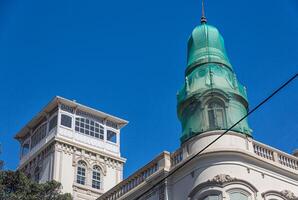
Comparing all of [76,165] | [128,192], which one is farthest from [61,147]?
[128,192]

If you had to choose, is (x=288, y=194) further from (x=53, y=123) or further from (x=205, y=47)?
(x=53, y=123)

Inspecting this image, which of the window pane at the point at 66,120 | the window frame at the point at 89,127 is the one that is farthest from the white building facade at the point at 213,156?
the window frame at the point at 89,127

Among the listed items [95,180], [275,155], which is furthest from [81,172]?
[275,155]

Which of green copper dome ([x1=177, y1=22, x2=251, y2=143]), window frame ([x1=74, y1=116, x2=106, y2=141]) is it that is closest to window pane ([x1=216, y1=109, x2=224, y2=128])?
green copper dome ([x1=177, y1=22, x2=251, y2=143])

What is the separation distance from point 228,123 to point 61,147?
61.3ft

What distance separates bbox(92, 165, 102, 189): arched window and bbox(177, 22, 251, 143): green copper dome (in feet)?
52.9

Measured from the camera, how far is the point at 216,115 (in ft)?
92.9

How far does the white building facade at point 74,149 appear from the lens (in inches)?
1721

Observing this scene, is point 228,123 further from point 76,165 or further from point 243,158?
point 76,165

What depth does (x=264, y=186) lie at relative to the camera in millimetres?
26438

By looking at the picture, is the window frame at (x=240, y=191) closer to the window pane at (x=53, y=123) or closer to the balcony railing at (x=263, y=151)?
the balcony railing at (x=263, y=151)

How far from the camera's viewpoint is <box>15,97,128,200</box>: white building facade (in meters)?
43.7

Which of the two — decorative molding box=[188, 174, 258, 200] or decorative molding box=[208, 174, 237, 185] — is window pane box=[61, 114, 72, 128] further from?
decorative molding box=[208, 174, 237, 185]

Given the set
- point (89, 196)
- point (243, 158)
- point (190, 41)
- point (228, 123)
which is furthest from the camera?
point (89, 196)
